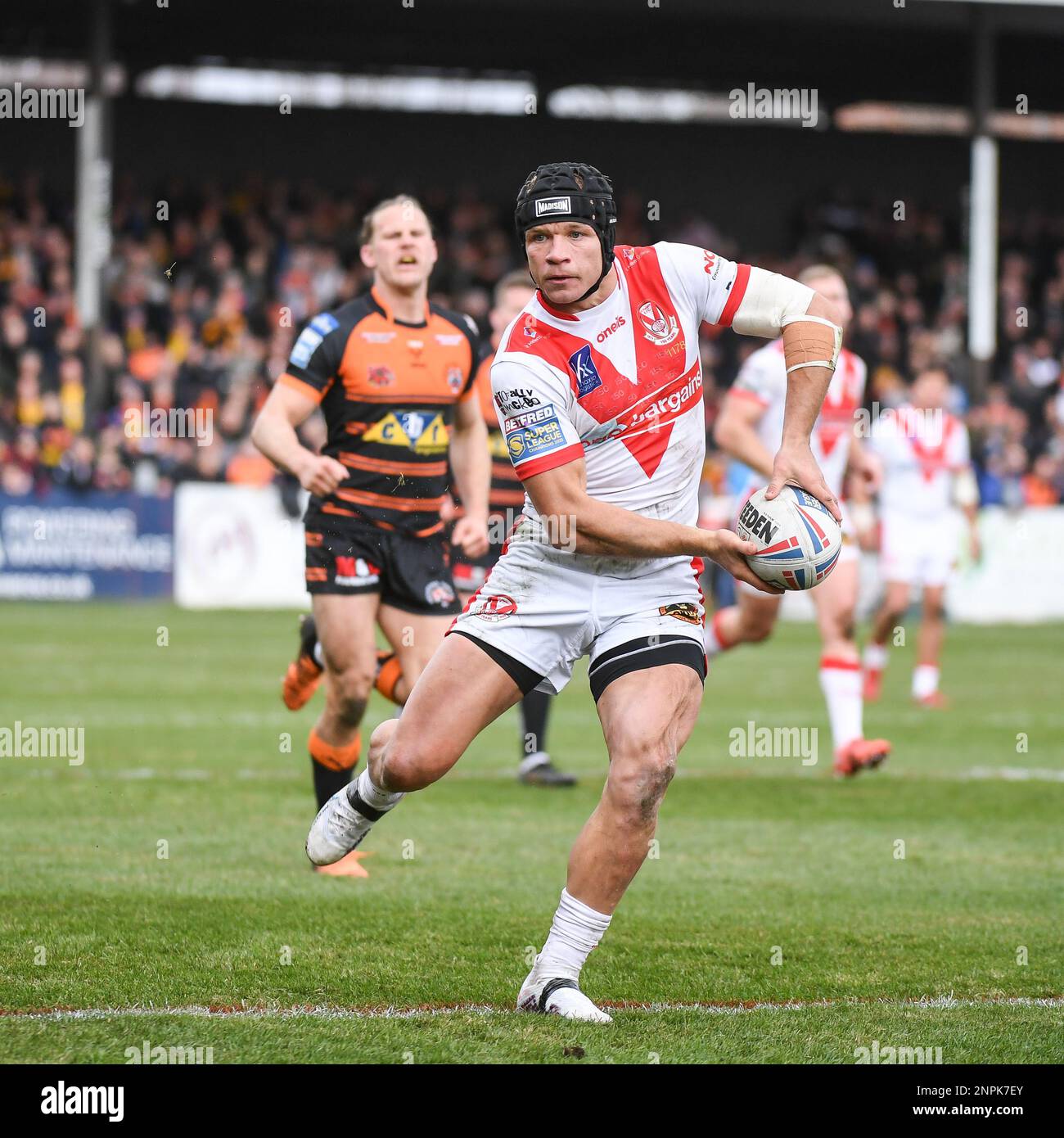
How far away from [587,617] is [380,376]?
8.26 ft

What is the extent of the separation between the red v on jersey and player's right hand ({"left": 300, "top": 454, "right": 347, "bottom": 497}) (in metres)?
1.91

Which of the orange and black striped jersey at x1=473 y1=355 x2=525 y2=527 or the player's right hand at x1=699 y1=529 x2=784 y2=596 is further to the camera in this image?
the orange and black striped jersey at x1=473 y1=355 x2=525 y2=527

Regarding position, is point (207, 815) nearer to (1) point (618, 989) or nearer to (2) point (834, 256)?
(1) point (618, 989)

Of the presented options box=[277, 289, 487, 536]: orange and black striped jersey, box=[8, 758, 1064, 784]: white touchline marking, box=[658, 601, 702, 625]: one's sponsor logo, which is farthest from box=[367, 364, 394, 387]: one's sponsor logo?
box=[8, 758, 1064, 784]: white touchline marking

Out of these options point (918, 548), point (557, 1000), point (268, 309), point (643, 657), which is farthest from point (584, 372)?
point (268, 309)

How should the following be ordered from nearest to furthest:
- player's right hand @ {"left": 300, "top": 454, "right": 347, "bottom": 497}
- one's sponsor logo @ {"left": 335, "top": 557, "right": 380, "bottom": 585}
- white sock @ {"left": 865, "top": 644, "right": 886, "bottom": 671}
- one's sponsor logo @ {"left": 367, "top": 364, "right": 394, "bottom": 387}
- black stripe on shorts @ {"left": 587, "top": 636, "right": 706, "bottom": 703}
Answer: black stripe on shorts @ {"left": 587, "top": 636, "right": 706, "bottom": 703}
player's right hand @ {"left": 300, "top": 454, "right": 347, "bottom": 497}
one's sponsor logo @ {"left": 335, "top": 557, "right": 380, "bottom": 585}
one's sponsor logo @ {"left": 367, "top": 364, "right": 394, "bottom": 387}
white sock @ {"left": 865, "top": 644, "right": 886, "bottom": 671}

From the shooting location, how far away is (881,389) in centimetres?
3030

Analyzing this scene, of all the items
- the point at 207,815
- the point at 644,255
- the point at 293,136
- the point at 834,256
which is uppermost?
the point at 293,136

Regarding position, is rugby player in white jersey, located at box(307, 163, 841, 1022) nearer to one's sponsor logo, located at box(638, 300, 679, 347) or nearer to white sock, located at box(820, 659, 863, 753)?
one's sponsor logo, located at box(638, 300, 679, 347)

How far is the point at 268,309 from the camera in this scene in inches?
1152

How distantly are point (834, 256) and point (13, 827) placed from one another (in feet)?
92.6

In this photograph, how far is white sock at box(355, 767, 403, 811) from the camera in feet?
18.1

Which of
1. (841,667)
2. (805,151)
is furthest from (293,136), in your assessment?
(841,667)

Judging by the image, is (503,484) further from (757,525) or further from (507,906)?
(757,525)
